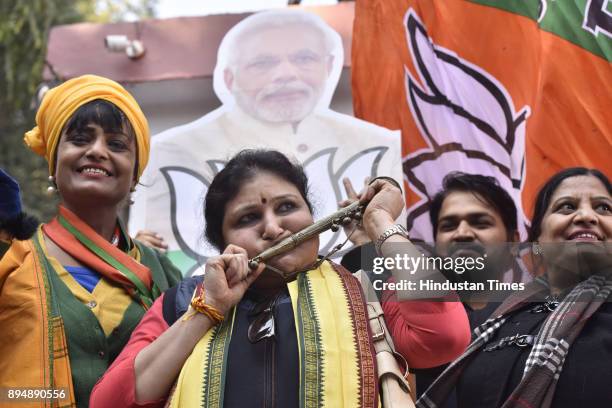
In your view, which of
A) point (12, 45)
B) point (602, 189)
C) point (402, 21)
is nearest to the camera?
point (602, 189)

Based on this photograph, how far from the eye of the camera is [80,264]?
2.71 meters

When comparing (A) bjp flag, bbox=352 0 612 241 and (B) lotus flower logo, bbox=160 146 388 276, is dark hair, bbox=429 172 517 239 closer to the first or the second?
(A) bjp flag, bbox=352 0 612 241

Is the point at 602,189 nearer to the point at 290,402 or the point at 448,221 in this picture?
the point at 448,221

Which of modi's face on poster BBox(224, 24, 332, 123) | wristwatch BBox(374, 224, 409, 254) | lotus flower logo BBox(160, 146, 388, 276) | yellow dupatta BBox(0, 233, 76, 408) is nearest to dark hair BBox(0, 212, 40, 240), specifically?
yellow dupatta BBox(0, 233, 76, 408)

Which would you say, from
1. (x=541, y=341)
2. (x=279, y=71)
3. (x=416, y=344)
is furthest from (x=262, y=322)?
(x=279, y=71)

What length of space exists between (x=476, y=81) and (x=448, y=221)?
719mm

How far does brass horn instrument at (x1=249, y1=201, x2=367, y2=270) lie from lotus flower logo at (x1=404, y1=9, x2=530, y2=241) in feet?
4.43

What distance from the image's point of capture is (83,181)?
9.11ft

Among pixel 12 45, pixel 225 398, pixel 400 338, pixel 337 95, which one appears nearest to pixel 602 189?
pixel 400 338

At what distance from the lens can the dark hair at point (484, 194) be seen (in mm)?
3354

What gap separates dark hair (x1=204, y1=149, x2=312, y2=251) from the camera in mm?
2449

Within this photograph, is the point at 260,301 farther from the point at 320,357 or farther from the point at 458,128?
the point at 458,128

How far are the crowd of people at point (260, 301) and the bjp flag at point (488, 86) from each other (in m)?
0.56

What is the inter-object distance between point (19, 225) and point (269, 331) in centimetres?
71
